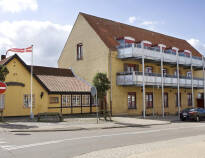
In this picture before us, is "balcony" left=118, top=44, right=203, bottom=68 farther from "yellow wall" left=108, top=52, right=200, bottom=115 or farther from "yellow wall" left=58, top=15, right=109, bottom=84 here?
"yellow wall" left=58, top=15, right=109, bottom=84

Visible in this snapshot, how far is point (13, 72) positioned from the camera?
77.9ft

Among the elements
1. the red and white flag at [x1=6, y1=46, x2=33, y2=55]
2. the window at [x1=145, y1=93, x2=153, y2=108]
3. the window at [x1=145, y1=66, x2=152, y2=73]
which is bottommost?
the window at [x1=145, y1=93, x2=153, y2=108]

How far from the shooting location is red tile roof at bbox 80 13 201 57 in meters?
31.2

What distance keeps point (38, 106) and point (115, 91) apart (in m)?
8.42

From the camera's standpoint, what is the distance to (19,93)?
79.1 feet

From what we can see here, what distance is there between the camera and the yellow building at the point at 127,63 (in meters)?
29.0

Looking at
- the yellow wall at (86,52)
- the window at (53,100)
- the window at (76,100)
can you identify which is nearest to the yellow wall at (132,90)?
the yellow wall at (86,52)

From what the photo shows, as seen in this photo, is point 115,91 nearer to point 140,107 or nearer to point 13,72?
point 140,107

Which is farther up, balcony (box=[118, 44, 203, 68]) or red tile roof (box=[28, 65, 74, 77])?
balcony (box=[118, 44, 203, 68])

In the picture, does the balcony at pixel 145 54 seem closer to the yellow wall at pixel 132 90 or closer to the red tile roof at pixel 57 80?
the yellow wall at pixel 132 90

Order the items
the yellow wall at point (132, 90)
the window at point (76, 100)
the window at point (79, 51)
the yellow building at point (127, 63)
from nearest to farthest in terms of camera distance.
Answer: the window at point (76, 100), the yellow building at point (127, 63), the yellow wall at point (132, 90), the window at point (79, 51)

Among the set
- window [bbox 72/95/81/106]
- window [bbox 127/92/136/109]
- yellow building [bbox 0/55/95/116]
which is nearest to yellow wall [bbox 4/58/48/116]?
yellow building [bbox 0/55/95/116]

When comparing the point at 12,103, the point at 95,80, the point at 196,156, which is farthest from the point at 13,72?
the point at 196,156

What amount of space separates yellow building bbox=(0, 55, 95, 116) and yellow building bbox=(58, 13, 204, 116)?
322cm
